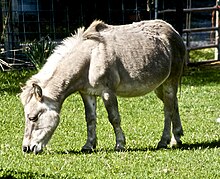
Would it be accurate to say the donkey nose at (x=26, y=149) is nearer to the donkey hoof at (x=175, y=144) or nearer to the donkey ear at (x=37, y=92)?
the donkey ear at (x=37, y=92)

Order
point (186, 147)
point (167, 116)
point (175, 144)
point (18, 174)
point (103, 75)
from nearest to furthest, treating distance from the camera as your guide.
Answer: point (18, 174) → point (103, 75) → point (186, 147) → point (175, 144) → point (167, 116)

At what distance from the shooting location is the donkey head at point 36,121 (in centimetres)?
898

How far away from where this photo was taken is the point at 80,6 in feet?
71.8

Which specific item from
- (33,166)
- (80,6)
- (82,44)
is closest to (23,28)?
(80,6)

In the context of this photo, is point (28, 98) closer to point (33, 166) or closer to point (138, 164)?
point (33, 166)

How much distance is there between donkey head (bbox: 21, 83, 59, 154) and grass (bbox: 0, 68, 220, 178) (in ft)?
0.56

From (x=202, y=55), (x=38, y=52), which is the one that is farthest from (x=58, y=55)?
(x=202, y=55)

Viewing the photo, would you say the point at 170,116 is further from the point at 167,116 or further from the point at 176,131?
the point at 176,131

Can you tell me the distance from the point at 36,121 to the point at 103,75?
106 centimetres

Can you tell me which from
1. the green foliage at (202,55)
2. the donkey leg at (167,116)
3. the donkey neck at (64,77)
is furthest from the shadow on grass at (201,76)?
the donkey neck at (64,77)

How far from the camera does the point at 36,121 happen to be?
9016 millimetres

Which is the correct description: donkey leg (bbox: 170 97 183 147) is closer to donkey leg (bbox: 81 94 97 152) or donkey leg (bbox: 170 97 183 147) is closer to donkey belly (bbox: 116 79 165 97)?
donkey belly (bbox: 116 79 165 97)

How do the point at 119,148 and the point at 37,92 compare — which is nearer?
the point at 37,92

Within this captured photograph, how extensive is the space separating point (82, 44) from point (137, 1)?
12.6 metres
